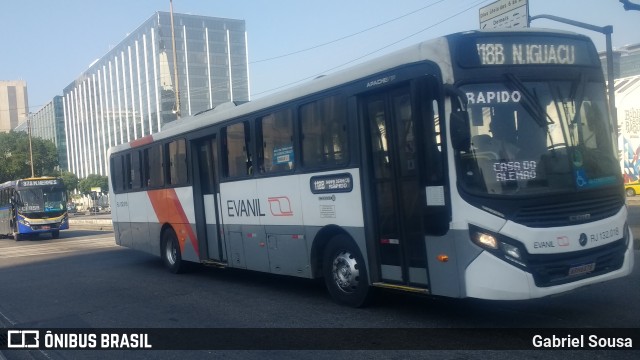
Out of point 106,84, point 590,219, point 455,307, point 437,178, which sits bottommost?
point 455,307

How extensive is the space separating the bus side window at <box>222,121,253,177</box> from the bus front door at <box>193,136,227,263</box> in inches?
21.5

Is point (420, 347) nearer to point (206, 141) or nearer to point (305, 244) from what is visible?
point (305, 244)

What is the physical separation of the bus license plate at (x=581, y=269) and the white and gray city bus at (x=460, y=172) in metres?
0.02

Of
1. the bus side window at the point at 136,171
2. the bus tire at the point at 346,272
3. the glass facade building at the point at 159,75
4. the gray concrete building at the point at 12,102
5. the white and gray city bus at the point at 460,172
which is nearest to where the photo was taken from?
the white and gray city bus at the point at 460,172

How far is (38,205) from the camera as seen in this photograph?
1314 inches

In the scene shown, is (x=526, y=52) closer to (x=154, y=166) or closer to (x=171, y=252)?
(x=171, y=252)

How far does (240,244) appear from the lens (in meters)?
11.3

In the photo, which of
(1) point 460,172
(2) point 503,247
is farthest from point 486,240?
(1) point 460,172

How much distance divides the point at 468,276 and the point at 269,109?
4.89m

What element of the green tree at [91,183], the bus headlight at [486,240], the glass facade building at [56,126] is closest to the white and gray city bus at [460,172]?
the bus headlight at [486,240]

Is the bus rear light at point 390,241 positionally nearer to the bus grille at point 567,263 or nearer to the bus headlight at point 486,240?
the bus headlight at point 486,240

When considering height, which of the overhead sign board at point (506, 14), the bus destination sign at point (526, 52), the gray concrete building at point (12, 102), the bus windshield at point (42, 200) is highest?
the gray concrete building at point (12, 102)

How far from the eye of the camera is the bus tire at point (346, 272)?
8422 mm

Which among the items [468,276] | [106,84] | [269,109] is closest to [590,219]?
[468,276]
